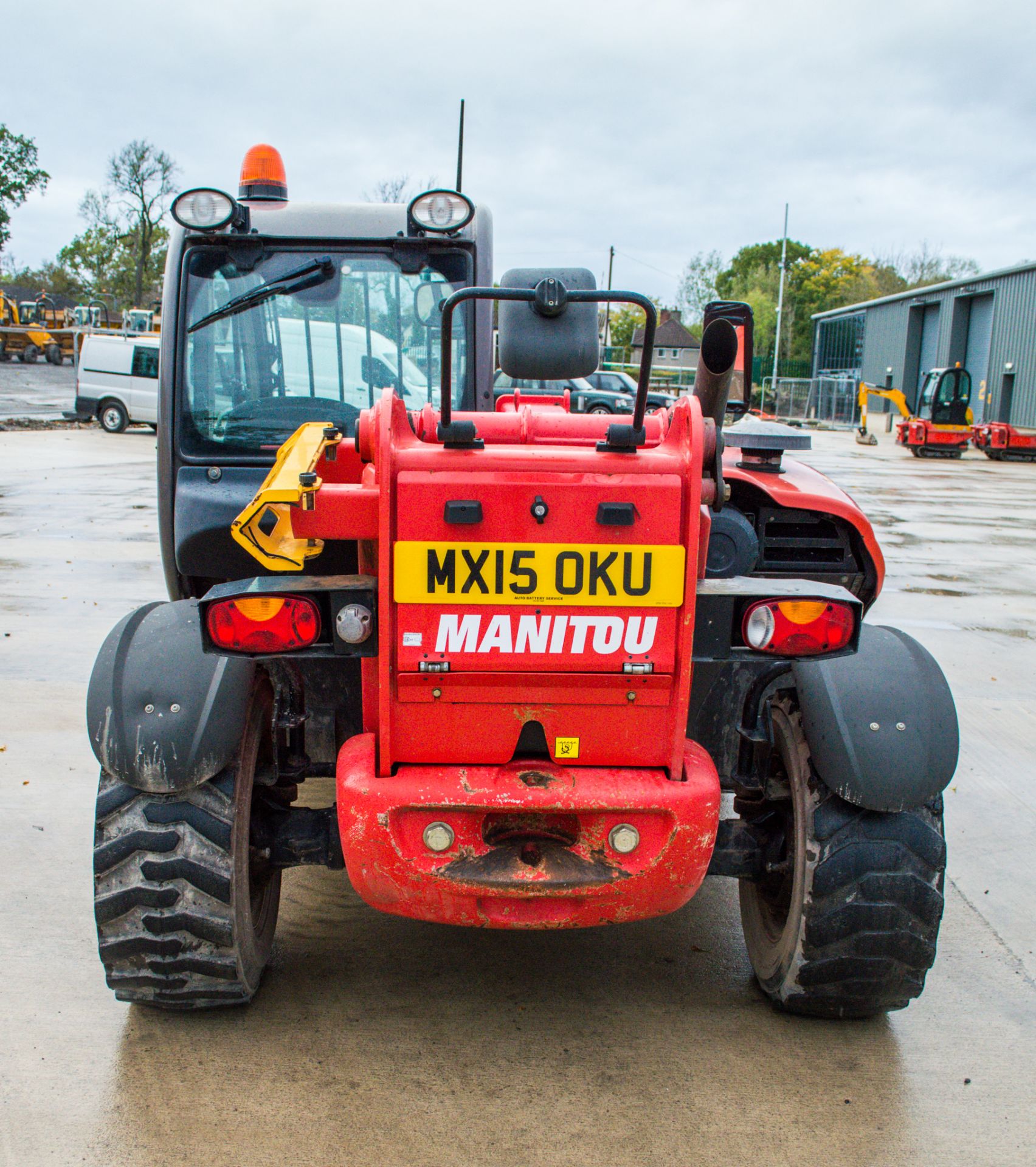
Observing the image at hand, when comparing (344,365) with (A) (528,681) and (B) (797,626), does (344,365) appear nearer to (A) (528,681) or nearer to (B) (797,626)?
(A) (528,681)

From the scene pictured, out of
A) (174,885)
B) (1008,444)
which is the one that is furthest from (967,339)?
(174,885)

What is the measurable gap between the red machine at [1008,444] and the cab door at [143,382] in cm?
2055

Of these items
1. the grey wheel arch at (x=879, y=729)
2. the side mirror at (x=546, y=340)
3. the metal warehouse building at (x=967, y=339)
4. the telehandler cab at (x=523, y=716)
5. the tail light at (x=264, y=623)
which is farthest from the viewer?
the metal warehouse building at (x=967, y=339)

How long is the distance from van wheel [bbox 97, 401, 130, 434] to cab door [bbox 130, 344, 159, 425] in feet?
0.65

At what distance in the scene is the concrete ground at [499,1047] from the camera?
251cm

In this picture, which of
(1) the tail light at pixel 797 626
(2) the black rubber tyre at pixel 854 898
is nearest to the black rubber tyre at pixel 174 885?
(1) the tail light at pixel 797 626

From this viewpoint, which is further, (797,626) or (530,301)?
(797,626)

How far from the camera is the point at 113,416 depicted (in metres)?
23.0

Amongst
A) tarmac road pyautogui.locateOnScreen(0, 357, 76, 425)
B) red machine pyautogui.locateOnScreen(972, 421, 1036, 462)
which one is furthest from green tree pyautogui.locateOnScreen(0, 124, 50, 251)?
red machine pyautogui.locateOnScreen(972, 421, 1036, 462)

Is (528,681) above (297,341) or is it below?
below

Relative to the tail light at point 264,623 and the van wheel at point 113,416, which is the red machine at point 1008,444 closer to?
the van wheel at point 113,416

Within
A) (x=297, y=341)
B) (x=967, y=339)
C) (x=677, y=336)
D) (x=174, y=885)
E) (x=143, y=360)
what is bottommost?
(x=174, y=885)

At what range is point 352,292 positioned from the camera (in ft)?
14.8

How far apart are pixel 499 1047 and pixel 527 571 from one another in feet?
4.49
